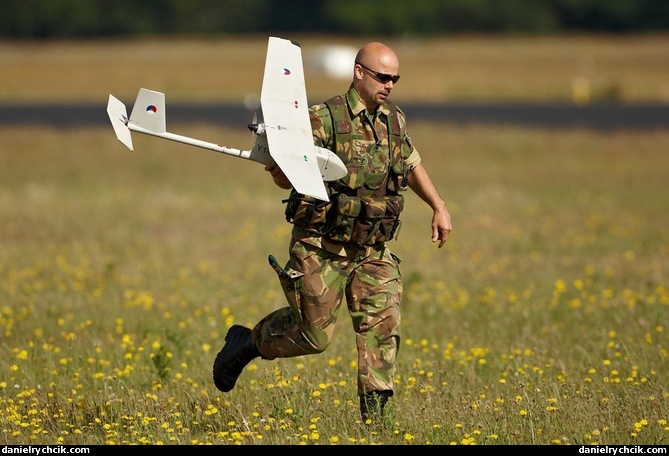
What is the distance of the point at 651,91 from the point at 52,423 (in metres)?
40.4

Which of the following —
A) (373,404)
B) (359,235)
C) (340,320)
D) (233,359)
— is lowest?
(373,404)

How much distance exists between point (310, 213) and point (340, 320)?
12.6 ft

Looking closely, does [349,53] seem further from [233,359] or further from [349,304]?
[349,304]

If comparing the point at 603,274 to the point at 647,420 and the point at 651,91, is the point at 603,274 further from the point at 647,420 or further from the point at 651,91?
the point at 651,91

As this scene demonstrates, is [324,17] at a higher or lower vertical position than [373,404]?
higher

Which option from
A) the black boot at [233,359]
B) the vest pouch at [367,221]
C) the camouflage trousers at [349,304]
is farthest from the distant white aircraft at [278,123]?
the black boot at [233,359]

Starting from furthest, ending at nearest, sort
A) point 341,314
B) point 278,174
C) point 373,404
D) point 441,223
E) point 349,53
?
point 349,53 < point 341,314 < point 441,223 < point 373,404 < point 278,174

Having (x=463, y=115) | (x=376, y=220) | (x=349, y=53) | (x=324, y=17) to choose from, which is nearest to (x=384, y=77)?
(x=376, y=220)

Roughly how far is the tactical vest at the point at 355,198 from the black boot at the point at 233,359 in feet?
2.72

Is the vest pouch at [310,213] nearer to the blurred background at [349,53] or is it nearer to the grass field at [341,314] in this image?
the grass field at [341,314]

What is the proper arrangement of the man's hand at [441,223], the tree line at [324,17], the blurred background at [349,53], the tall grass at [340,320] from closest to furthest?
the tall grass at [340,320], the man's hand at [441,223], the blurred background at [349,53], the tree line at [324,17]

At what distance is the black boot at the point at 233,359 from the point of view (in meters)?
6.58

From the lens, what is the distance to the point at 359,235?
20.1 feet

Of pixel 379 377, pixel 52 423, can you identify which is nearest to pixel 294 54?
pixel 379 377
